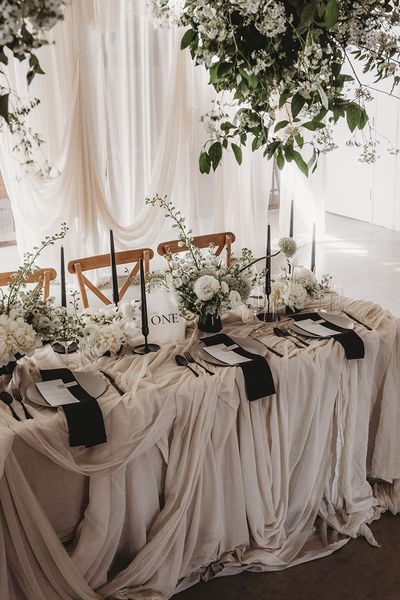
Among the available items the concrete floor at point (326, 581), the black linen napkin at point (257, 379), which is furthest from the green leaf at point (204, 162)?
the concrete floor at point (326, 581)

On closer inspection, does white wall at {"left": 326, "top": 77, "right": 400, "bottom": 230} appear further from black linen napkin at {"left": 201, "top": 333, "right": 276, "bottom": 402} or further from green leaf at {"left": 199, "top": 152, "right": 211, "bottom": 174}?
green leaf at {"left": 199, "top": 152, "right": 211, "bottom": 174}

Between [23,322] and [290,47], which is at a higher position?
[290,47]

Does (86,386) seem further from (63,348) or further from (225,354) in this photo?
(225,354)

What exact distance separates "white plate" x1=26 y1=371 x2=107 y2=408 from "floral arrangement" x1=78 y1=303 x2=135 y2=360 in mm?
155

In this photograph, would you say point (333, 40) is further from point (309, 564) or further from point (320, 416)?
point (309, 564)

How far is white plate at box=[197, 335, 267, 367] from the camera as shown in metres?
2.85

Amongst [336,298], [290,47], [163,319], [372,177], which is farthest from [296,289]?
[372,177]

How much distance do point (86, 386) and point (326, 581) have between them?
4.11ft

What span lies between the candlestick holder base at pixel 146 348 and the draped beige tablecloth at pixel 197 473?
0.17ft

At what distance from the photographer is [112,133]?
6.36 m

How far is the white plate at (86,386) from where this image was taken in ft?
8.36

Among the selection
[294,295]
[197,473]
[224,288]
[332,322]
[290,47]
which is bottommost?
[197,473]

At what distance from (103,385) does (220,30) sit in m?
1.39

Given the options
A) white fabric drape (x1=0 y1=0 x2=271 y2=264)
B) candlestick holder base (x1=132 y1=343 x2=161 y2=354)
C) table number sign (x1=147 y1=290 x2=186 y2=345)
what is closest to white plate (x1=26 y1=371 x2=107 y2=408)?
candlestick holder base (x1=132 y1=343 x2=161 y2=354)
